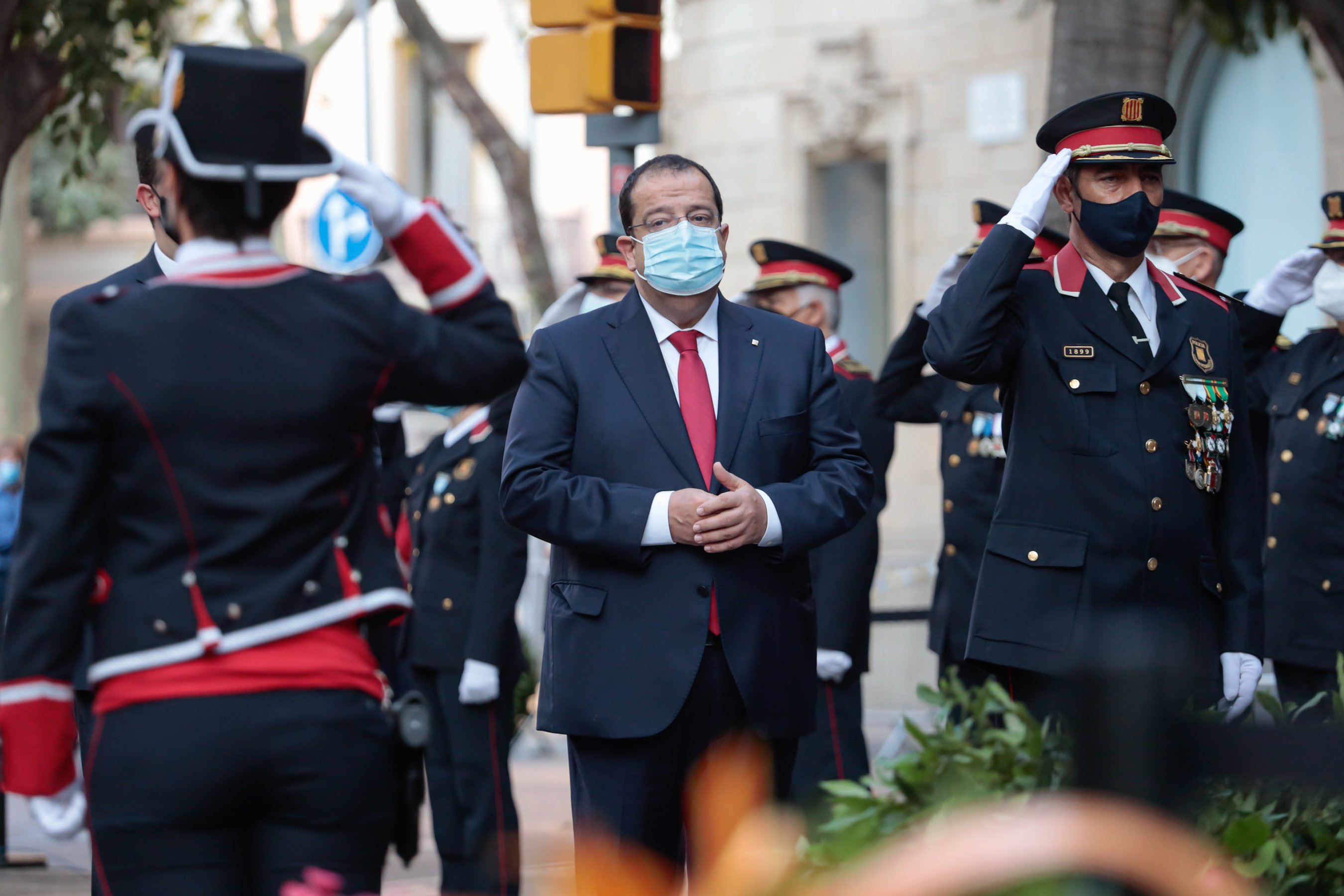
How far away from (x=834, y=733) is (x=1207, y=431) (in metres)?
2.73

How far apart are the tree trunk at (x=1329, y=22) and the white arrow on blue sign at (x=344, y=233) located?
856cm

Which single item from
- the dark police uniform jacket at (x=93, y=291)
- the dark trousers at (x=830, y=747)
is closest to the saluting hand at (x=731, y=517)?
the dark police uniform jacket at (x=93, y=291)

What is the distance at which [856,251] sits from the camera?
14984 millimetres

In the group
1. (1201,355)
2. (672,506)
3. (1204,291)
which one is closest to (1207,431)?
(1201,355)

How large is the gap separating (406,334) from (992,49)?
1079 centimetres

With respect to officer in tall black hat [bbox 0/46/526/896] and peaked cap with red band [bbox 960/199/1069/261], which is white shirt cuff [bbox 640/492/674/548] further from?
peaked cap with red band [bbox 960/199/1069/261]

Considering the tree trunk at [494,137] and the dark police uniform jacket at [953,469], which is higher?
the tree trunk at [494,137]

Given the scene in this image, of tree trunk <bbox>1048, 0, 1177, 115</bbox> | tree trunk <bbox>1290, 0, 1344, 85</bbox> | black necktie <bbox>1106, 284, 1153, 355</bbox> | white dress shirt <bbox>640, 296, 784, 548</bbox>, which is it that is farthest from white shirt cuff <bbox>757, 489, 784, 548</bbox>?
tree trunk <bbox>1290, 0, 1344, 85</bbox>

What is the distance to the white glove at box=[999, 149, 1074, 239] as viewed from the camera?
4746mm

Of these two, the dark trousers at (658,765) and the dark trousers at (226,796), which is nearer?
the dark trousers at (226,796)

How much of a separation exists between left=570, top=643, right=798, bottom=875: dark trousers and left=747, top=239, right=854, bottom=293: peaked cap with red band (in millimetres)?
3611

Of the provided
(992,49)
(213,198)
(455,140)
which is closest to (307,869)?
(213,198)

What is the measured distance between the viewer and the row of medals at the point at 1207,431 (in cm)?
480

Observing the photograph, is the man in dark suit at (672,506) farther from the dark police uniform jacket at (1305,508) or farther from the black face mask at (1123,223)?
the dark police uniform jacket at (1305,508)
